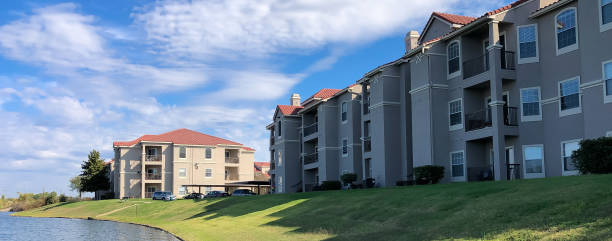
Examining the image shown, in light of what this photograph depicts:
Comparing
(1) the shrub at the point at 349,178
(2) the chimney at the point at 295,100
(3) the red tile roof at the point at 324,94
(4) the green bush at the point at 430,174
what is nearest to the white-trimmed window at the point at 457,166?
(4) the green bush at the point at 430,174

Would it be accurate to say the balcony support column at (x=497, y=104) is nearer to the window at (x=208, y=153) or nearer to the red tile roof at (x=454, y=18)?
the red tile roof at (x=454, y=18)

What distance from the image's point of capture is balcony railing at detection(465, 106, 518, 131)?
31859 millimetres

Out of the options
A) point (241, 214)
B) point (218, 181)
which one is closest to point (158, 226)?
point (241, 214)

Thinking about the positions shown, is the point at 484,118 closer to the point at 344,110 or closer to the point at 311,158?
the point at 344,110

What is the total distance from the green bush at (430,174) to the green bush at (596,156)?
1087cm

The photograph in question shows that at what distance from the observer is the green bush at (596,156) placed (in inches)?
923

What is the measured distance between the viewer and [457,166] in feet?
115

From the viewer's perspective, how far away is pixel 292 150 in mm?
61438


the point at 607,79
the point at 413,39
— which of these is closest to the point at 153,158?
the point at 413,39

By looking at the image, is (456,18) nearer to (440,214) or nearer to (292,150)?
(440,214)

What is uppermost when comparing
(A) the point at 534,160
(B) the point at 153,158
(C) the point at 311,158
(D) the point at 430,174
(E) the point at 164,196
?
(B) the point at 153,158

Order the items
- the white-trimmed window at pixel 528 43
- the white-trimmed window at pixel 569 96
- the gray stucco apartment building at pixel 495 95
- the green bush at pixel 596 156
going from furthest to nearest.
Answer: the white-trimmed window at pixel 528 43 < the white-trimmed window at pixel 569 96 < the gray stucco apartment building at pixel 495 95 < the green bush at pixel 596 156

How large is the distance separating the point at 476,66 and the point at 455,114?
3.25 m

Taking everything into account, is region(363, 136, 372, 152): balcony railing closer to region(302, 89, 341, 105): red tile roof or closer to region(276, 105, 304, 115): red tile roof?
region(302, 89, 341, 105): red tile roof
